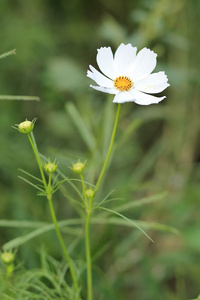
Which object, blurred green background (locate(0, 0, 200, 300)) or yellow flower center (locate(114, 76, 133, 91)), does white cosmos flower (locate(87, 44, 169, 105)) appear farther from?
blurred green background (locate(0, 0, 200, 300))

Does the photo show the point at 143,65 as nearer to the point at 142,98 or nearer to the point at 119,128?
the point at 142,98

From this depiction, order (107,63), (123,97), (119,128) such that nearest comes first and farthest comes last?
(123,97), (107,63), (119,128)

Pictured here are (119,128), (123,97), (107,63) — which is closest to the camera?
(123,97)

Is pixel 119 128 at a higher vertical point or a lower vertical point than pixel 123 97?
higher

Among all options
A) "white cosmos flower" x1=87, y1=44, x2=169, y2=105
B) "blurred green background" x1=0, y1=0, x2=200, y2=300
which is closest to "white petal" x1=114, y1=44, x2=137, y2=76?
"white cosmos flower" x1=87, y1=44, x2=169, y2=105

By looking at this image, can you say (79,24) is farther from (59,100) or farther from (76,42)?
(59,100)

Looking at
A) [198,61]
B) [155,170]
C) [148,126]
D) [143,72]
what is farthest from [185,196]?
[143,72]

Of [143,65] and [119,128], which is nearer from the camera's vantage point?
[143,65]

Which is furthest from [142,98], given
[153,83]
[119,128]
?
[119,128]
